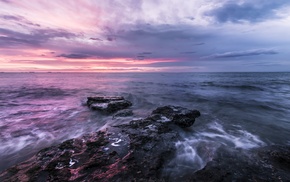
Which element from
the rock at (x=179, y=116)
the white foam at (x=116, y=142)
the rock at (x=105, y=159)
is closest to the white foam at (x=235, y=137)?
the rock at (x=179, y=116)

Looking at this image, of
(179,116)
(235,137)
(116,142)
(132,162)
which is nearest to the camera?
(132,162)

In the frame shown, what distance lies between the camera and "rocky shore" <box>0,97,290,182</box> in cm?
387

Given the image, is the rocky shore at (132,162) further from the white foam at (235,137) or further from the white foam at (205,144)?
the white foam at (235,137)

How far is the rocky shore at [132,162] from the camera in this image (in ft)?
12.7

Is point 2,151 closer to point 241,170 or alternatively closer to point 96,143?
point 96,143

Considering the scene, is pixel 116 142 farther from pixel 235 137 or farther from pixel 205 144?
pixel 235 137

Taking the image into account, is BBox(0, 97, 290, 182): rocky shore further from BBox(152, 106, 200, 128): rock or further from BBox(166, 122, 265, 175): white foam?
BBox(152, 106, 200, 128): rock

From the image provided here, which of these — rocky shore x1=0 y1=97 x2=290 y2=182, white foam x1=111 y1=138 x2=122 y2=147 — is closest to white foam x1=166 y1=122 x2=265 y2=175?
rocky shore x1=0 y1=97 x2=290 y2=182

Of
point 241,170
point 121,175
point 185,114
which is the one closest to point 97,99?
point 185,114

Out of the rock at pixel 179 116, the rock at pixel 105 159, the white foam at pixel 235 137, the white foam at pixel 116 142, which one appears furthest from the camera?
the rock at pixel 179 116

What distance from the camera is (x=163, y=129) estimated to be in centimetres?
668

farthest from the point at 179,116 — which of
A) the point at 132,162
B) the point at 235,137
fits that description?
the point at 132,162

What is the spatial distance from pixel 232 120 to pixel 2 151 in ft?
39.2

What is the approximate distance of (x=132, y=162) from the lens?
437 centimetres
